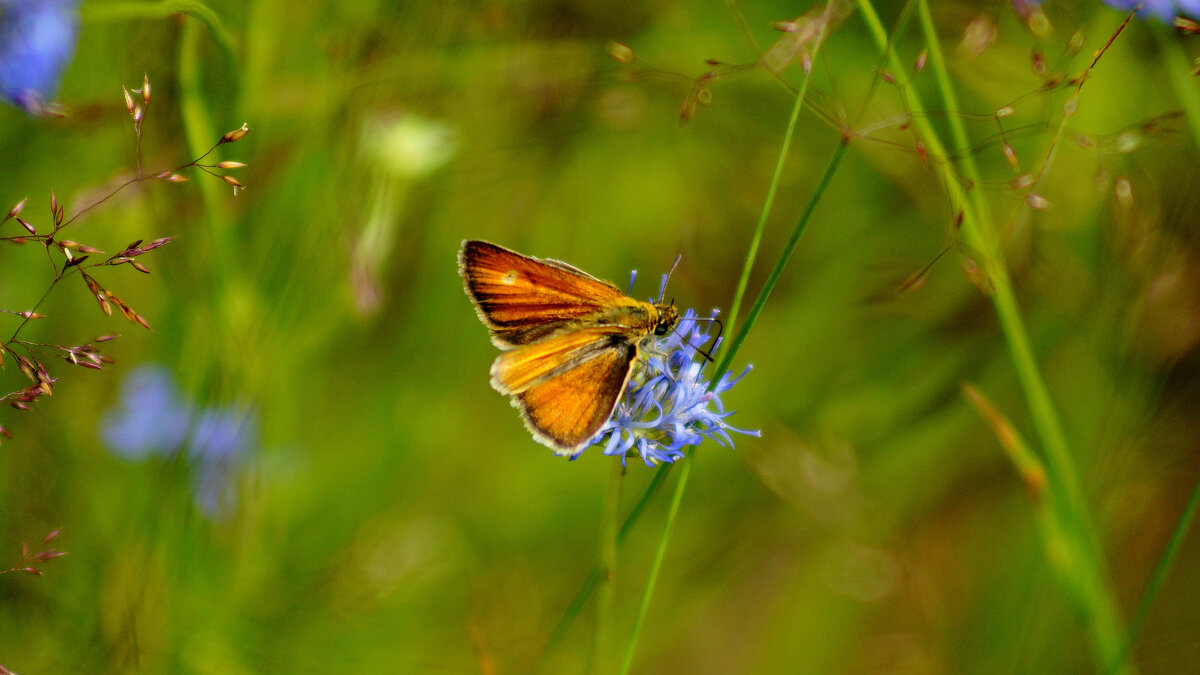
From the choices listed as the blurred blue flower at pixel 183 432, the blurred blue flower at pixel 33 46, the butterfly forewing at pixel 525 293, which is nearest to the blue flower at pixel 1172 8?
the butterfly forewing at pixel 525 293

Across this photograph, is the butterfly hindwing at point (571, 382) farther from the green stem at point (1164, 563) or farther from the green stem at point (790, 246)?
the green stem at point (1164, 563)

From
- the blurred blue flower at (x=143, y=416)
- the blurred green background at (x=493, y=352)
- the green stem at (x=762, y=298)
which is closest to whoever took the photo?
the green stem at (x=762, y=298)

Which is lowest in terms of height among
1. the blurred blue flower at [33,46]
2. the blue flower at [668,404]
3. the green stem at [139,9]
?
the blue flower at [668,404]

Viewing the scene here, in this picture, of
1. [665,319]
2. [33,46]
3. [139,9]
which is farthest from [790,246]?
[33,46]

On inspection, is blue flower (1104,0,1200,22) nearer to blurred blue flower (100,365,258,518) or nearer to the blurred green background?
the blurred green background

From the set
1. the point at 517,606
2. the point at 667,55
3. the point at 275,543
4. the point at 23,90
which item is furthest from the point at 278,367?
the point at 667,55

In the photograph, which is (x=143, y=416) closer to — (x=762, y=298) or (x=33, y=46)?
(x=33, y=46)

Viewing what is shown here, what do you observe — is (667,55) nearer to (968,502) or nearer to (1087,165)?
(1087,165)
